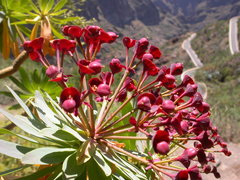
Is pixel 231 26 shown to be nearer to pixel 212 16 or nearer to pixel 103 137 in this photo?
pixel 103 137

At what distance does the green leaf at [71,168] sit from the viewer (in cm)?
110

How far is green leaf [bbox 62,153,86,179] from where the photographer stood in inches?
43.4

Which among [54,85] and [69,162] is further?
[54,85]

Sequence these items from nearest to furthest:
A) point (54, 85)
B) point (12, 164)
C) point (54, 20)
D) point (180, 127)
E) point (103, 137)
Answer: point (180, 127) < point (103, 137) < point (54, 85) < point (54, 20) < point (12, 164)

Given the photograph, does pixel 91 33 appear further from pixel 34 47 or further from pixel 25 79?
pixel 25 79

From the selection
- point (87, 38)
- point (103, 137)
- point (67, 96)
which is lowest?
point (103, 137)

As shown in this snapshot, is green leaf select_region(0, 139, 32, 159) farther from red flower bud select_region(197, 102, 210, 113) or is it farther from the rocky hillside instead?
the rocky hillside

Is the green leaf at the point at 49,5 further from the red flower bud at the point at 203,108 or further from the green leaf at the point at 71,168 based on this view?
the red flower bud at the point at 203,108

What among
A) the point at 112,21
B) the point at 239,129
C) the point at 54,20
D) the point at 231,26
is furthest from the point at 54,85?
the point at 112,21

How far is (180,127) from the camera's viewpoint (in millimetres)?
1056

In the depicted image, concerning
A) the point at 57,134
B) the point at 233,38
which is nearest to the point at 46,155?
the point at 57,134

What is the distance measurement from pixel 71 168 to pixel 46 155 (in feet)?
0.43

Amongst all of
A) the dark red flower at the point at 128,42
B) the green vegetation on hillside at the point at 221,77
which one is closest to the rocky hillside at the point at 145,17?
the green vegetation on hillside at the point at 221,77

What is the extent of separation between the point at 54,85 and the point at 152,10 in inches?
7182
